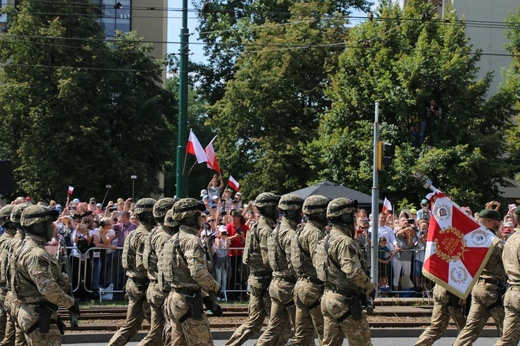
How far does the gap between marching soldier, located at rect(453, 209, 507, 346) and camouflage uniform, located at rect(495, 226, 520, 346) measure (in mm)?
587

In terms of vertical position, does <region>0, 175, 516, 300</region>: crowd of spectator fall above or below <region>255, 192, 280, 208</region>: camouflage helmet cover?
below

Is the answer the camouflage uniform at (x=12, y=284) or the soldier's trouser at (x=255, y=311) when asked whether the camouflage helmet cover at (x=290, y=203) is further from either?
the camouflage uniform at (x=12, y=284)

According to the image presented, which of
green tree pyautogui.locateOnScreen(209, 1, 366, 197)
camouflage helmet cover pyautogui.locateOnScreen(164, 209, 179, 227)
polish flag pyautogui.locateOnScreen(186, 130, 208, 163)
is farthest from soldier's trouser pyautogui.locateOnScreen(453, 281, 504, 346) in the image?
green tree pyautogui.locateOnScreen(209, 1, 366, 197)

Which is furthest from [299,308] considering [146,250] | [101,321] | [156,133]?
[156,133]

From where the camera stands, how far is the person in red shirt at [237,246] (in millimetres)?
19250

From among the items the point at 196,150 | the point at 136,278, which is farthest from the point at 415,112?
the point at 136,278

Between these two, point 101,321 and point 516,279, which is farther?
point 101,321

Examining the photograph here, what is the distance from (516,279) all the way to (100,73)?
3666cm

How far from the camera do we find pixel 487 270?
12.5 meters

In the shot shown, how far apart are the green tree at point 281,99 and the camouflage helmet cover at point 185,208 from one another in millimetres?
30144

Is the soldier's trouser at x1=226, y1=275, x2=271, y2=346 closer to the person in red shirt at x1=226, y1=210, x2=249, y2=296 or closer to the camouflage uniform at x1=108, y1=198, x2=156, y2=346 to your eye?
the camouflage uniform at x1=108, y1=198, x2=156, y2=346

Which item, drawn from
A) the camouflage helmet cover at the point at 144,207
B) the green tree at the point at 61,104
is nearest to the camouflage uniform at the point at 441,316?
the camouflage helmet cover at the point at 144,207

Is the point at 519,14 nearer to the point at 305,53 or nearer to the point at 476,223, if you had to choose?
the point at 305,53

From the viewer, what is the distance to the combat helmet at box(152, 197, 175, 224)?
12.1m
